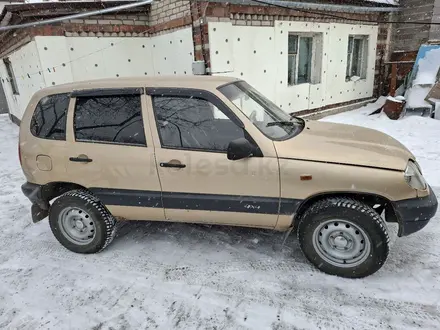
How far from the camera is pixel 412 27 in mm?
10219

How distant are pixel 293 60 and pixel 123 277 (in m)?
7.64

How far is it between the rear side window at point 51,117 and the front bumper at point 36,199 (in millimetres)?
577

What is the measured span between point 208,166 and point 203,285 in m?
1.07

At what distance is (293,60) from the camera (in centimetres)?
867

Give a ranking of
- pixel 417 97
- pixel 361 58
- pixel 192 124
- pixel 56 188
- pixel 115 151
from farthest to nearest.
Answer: pixel 361 58 → pixel 417 97 → pixel 56 188 → pixel 115 151 → pixel 192 124

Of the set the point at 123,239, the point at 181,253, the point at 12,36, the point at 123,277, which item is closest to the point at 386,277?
the point at 181,253

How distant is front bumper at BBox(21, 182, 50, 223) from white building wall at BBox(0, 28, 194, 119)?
482cm

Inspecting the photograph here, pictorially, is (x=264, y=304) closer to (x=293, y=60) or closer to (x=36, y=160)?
(x=36, y=160)

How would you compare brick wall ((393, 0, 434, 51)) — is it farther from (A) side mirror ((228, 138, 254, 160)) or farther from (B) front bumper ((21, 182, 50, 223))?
(B) front bumper ((21, 182, 50, 223))

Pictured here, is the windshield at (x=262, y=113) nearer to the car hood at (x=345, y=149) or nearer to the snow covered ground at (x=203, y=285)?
the car hood at (x=345, y=149)

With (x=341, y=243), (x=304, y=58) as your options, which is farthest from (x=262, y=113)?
(x=304, y=58)

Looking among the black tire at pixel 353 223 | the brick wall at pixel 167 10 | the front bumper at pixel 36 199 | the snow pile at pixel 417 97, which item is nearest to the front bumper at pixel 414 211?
the black tire at pixel 353 223

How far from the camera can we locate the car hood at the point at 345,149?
259 centimetres

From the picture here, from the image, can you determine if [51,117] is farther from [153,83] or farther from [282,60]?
[282,60]
